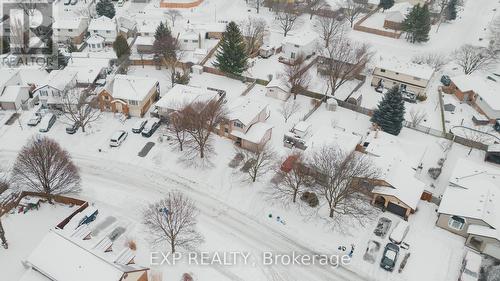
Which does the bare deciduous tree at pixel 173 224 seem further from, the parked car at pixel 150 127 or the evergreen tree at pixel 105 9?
the evergreen tree at pixel 105 9

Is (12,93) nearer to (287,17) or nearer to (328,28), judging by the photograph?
(287,17)

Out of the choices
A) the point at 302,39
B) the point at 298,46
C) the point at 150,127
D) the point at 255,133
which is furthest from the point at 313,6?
the point at 150,127

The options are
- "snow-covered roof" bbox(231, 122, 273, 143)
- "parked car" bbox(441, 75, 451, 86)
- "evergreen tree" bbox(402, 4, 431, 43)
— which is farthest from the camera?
"evergreen tree" bbox(402, 4, 431, 43)

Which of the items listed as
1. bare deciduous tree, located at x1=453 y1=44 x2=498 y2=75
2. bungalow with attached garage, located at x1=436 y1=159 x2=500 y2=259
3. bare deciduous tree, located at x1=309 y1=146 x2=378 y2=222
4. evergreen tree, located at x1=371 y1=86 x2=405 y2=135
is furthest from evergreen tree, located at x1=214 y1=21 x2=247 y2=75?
bare deciduous tree, located at x1=453 y1=44 x2=498 y2=75

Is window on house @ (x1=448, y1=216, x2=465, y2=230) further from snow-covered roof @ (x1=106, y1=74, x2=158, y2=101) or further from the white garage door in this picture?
snow-covered roof @ (x1=106, y1=74, x2=158, y2=101)

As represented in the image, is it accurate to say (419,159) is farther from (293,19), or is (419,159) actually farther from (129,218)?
(293,19)

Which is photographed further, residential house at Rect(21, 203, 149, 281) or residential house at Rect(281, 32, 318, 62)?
residential house at Rect(281, 32, 318, 62)
